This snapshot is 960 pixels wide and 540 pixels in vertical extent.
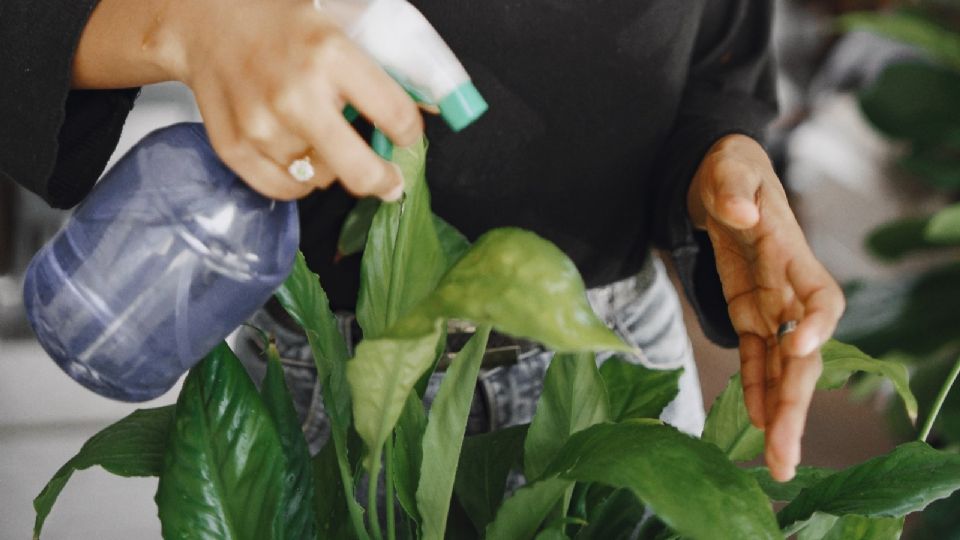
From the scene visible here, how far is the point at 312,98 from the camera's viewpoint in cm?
36

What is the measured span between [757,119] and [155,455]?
56 centimetres

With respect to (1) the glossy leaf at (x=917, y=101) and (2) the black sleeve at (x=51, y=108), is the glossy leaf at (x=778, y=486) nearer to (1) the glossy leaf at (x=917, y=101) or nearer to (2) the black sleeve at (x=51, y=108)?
(2) the black sleeve at (x=51, y=108)

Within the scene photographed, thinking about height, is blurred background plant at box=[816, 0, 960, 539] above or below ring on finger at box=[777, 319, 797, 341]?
below

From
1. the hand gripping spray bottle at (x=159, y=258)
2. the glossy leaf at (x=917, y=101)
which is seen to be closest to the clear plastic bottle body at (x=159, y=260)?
the hand gripping spray bottle at (x=159, y=258)

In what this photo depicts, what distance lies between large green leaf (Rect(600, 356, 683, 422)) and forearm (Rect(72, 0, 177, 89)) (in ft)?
0.97

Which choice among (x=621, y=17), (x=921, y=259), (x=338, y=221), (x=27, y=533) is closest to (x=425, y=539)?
(x=338, y=221)

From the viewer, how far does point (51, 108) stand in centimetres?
45

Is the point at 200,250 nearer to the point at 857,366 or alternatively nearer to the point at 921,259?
the point at 857,366

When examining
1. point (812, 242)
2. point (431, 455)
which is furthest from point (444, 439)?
point (812, 242)

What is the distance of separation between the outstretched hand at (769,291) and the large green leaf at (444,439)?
0.47 feet

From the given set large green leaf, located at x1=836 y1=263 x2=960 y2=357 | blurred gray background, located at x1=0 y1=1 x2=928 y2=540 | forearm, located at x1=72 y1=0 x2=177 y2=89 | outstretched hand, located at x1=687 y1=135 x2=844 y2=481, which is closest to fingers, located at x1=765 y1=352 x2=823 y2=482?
outstretched hand, located at x1=687 y1=135 x2=844 y2=481

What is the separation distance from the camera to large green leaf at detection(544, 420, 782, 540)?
36 centimetres

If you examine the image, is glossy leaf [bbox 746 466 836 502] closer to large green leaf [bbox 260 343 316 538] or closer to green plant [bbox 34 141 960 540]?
green plant [bbox 34 141 960 540]

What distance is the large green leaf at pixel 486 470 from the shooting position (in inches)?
20.5
